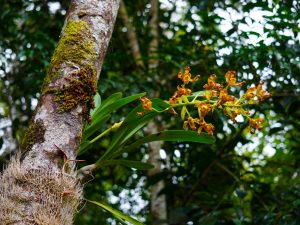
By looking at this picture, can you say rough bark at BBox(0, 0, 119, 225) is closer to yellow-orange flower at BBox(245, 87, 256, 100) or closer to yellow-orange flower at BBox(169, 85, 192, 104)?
yellow-orange flower at BBox(169, 85, 192, 104)

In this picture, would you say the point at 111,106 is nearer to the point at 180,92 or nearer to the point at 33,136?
the point at 180,92

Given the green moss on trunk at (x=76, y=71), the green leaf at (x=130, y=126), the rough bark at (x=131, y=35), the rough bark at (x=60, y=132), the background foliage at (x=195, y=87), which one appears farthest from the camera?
the rough bark at (x=131, y=35)

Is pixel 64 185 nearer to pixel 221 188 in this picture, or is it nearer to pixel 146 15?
pixel 221 188

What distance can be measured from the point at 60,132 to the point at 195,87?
1687 millimetres

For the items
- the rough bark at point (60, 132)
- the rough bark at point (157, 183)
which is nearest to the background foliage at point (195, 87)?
the rough bark at point (157, 183)

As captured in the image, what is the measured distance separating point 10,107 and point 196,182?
1.69m

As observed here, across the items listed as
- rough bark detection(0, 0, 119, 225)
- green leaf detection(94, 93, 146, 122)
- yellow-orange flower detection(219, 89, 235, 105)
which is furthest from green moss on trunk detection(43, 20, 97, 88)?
yellow-orange flower detection(219, 89, 235, 105)

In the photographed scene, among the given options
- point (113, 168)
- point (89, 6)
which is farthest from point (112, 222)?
point (89, 6)

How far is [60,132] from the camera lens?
4.16 feet

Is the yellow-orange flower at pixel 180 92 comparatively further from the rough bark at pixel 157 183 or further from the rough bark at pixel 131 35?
the rough bark at pixel 131 35

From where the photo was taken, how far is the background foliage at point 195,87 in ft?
8.91

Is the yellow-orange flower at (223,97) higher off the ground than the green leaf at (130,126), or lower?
higher

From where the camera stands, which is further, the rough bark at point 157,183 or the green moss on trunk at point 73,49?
the rough bark at point 157,183

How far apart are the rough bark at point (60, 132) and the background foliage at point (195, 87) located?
84 centimetres
